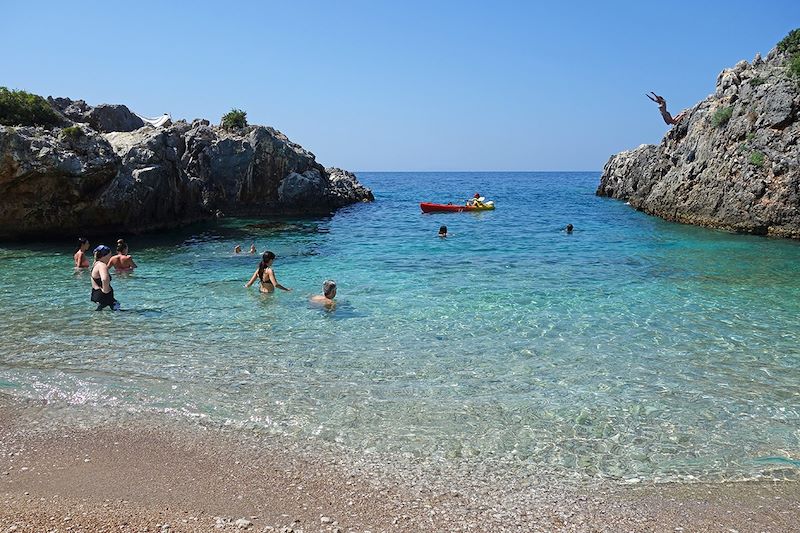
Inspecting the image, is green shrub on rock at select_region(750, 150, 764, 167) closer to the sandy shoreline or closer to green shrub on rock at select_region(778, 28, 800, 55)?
green shrub on rock at select_region(778, 28, 800, 55)

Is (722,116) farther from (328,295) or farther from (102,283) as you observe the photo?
(102,283)

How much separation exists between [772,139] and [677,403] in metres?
27.9

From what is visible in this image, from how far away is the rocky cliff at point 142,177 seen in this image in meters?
24.3

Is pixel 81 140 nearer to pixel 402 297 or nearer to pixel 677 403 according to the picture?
pixel 402 297

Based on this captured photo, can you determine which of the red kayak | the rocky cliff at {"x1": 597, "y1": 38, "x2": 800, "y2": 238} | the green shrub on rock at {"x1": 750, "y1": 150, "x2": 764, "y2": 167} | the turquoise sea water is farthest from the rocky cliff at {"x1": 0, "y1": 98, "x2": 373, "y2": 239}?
the green shrub on rock at {"x1": 750, "y1": 150, "x2": 764, "y2": 167}

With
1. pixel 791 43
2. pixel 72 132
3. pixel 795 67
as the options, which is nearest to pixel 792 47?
pixel 791 43

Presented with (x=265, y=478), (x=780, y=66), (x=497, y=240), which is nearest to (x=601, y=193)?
(x=780, y=66)

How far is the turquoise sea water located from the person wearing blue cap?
351 mm

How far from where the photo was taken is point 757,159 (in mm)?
29984

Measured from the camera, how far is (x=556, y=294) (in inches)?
613

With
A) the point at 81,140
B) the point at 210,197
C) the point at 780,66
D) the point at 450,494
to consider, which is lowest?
the point at 450,494

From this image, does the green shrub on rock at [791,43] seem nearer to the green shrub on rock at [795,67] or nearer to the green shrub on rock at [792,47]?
the green shrub on rock at [792,47]

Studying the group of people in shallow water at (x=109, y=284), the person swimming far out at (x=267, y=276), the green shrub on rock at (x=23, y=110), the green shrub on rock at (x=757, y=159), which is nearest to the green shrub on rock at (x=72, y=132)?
the green shrub on rock at (x=23, y=110)

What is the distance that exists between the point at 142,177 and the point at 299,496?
26.2 meters
